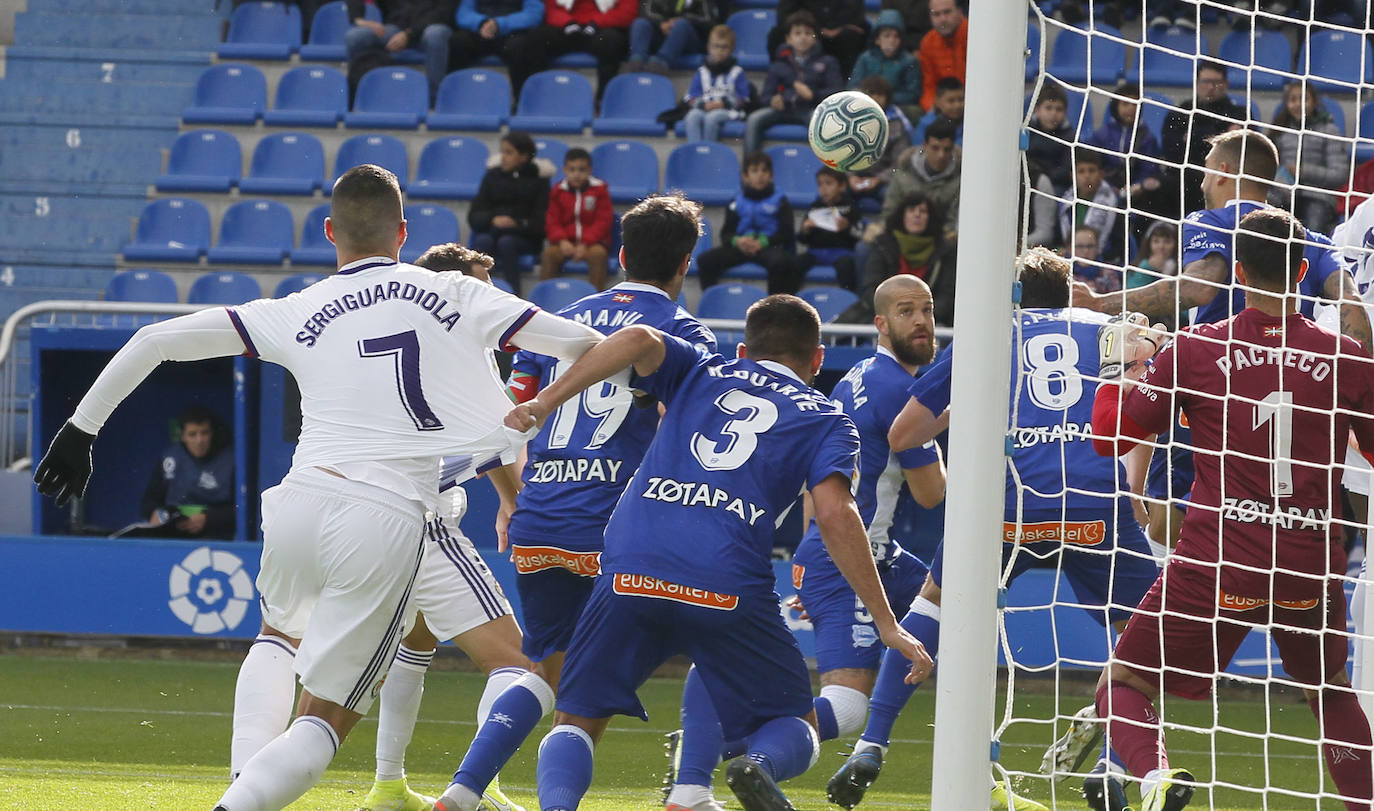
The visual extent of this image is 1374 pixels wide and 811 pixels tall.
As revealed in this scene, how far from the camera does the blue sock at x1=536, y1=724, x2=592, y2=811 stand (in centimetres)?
430

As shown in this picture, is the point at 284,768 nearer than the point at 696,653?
Yes

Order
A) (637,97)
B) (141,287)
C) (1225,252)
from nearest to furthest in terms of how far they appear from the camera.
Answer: (1225,252), (141,287), (637,97)

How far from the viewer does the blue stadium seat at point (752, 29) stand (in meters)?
14.4

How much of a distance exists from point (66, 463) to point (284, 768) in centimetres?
103

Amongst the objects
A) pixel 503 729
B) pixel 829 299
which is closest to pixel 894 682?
pixel 503 729

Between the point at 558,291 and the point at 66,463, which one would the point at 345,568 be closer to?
the point at 66,463

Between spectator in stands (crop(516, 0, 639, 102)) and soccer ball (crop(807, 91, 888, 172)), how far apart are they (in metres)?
7.09

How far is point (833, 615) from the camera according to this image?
609 centimetres

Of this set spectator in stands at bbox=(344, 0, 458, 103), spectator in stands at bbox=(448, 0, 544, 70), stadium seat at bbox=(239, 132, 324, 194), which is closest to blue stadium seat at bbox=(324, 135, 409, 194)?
A: stadium seat at bbox=(239, 132, 324, 194)

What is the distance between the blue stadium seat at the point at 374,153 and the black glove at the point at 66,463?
375 inches

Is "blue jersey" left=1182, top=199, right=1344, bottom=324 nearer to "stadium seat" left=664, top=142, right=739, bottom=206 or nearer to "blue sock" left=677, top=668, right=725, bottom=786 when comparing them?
"blue sock" left=677, top=668, right=725, bottom=786

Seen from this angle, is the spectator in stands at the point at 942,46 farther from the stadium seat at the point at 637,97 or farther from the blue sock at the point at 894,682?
the blue sock at the point at 894,682

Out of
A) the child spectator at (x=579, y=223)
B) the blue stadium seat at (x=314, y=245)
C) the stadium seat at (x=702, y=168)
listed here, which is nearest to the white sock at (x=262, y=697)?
the child spectator at (x=579, y=223)

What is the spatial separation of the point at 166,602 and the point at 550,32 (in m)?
6.76
